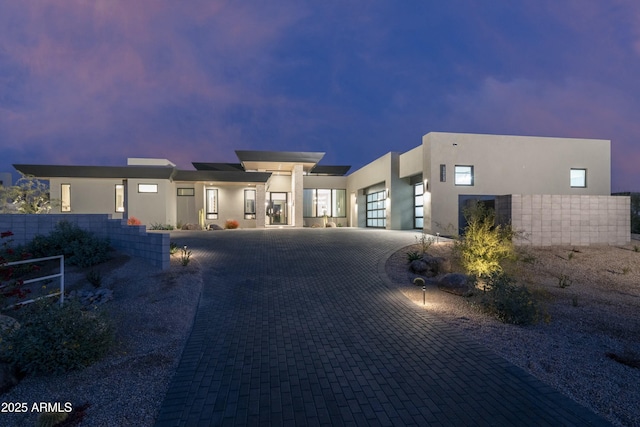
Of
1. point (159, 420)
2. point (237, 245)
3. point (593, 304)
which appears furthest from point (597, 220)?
point (159, 420)

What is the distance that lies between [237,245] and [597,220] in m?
15.6

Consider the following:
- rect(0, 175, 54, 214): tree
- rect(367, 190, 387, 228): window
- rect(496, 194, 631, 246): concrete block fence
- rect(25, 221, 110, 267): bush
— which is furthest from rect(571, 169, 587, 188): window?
rect(0, 175, 54, 214): tree

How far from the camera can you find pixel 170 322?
6.01 meters

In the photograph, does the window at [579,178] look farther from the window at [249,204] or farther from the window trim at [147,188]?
the window trim at [147,188]

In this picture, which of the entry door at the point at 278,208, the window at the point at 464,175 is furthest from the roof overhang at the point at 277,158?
the window at the point at 464,175

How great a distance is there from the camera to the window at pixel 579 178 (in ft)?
61.9

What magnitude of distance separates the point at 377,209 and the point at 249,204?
946 cm

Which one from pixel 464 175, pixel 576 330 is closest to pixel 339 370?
pixel 576 330

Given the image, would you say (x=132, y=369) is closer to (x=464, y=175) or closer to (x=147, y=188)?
(x=464, y=175)

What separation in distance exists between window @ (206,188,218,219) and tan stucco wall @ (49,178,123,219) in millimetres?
5477

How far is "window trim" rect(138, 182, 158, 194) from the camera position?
21.5 metres

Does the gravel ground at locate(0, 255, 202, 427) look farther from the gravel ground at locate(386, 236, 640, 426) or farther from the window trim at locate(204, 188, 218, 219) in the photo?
the window trim at locate(204, 188, 218, 219)

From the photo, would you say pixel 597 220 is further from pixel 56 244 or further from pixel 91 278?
pixel 56 244

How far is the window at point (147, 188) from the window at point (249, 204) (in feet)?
19.5
